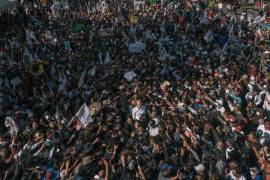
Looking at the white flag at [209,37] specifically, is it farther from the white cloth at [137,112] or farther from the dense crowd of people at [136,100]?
the white cloth at [137,112]

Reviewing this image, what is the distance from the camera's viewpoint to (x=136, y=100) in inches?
542

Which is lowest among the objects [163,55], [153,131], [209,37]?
[153,131]

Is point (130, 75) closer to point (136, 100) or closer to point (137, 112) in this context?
point (136, 100)

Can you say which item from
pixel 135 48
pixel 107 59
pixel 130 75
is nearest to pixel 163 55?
pixel 135 48

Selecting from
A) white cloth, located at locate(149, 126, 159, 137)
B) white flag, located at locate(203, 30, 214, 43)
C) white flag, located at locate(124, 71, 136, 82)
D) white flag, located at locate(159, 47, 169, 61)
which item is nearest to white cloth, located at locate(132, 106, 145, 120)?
white cloth, located at locate(149, 126, 159, 137)

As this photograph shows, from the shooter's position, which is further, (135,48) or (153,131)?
(135,48)

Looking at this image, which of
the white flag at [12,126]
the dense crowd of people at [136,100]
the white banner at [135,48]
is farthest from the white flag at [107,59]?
the white flag at [12,126]

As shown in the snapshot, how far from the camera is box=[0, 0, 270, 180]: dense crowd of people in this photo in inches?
416

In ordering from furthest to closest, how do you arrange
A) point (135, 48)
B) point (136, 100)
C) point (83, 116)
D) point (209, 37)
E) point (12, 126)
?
point (209, 37)
point (135, 48)
point (136, 100)
point (12, 126)
point (83, 116)

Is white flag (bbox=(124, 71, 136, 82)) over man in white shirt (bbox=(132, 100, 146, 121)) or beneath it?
over

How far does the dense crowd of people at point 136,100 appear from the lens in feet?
34.6

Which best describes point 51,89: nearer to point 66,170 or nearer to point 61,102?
point 61,102

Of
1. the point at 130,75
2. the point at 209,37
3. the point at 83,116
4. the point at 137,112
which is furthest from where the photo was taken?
the point at 209,37

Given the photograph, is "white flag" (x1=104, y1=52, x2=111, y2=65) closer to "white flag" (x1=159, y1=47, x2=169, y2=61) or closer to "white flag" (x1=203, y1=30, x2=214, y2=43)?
"white flag" (x1=159, y1=47, x2=169, y2=61)
